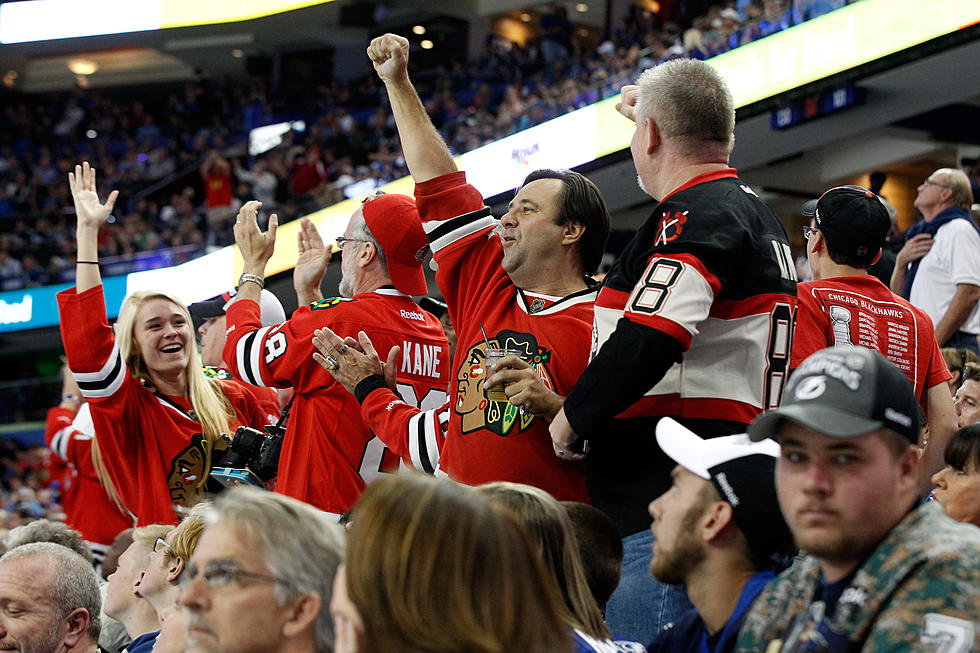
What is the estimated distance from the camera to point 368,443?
158 inches

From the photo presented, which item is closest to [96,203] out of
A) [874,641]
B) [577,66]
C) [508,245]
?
[508,245]

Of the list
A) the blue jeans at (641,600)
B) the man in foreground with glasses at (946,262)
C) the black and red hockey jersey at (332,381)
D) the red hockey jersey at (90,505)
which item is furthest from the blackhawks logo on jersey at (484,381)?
the man in foreground with glasses at (946,262)

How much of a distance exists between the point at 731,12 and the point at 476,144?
4130 millimetres

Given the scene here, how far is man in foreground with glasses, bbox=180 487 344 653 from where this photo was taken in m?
1.98

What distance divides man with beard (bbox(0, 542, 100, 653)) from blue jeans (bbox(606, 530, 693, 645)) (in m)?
1.84

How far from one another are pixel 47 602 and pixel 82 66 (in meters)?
27.4

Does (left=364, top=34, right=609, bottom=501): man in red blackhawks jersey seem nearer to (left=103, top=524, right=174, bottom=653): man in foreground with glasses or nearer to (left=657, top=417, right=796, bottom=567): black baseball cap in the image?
(left=657, top=417, right=796, bottom=567): black baseball cap

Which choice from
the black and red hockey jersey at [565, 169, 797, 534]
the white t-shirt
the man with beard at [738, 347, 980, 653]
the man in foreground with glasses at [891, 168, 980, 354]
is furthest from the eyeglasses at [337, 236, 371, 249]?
the man in foreground with glasses at [891, 168, 980, 354]

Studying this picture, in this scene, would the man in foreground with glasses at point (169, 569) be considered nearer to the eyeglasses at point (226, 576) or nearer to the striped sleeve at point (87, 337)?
the striped sleeve at point (87, 337)

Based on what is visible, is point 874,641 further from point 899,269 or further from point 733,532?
point 899,269

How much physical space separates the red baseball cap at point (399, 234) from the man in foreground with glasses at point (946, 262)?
273cm

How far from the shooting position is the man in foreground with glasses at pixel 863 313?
11.7ft

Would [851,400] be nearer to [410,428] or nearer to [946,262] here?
[410,428]

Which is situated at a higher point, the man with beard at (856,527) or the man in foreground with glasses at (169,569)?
the man with beard at (856,527)
